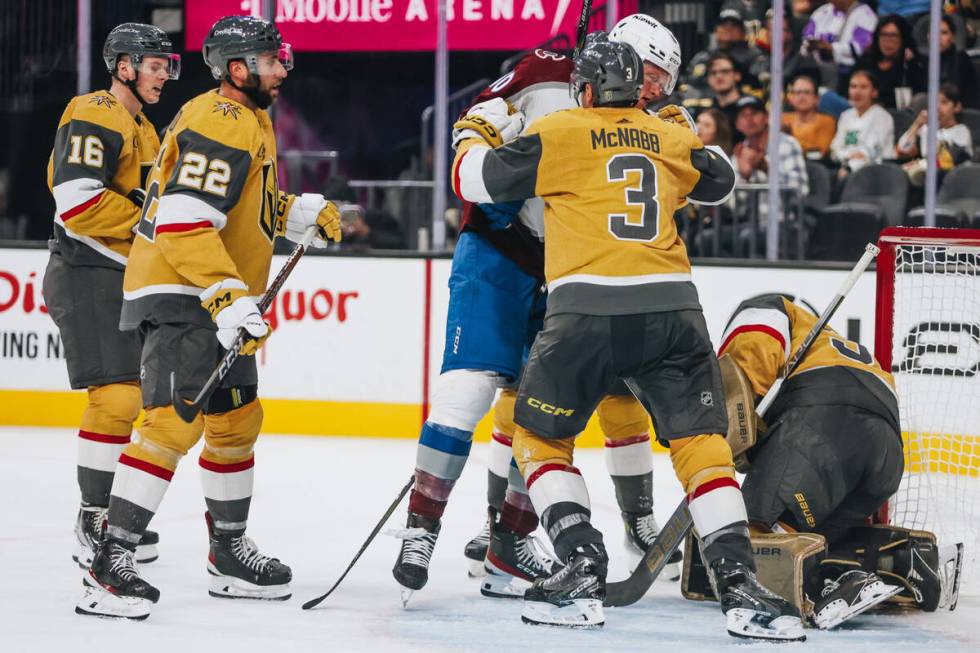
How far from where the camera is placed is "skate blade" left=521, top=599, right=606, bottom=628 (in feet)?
9.50

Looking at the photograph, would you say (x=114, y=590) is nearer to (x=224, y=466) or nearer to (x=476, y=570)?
(x=224, y=466)

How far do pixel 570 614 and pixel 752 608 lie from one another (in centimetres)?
38

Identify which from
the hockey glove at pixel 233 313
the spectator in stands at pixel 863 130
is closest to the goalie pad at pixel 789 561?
the hockey glove at pixel 233 313

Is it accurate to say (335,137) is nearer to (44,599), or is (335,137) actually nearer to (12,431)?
(12,431)

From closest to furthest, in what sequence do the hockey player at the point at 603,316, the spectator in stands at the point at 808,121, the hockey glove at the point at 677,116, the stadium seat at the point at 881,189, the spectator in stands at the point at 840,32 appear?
the hockey player at the point at 603,316 < the hockey glove at the point at 677,116 < the stadium seat at the point at 881,189 < the spectator in stands at the point at 808,121 < the spectator in stands at the point at 840,32

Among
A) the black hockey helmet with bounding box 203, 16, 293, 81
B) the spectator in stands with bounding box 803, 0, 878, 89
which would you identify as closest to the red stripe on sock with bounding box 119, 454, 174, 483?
the black hockey helmet with bounding box 203, 16, 293, 81

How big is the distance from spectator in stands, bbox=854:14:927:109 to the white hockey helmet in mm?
4316

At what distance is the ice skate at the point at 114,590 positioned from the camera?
116 inches

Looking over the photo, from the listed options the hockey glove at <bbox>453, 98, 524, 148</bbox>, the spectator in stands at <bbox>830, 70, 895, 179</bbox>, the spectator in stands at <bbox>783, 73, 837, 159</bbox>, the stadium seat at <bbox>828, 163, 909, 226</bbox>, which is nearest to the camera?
the hockey glove at <bbox>453, 98, 524, 148</bbox>

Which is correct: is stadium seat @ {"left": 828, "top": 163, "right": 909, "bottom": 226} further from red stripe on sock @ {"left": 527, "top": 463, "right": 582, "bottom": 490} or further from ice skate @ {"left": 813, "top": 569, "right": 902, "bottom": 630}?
red stripe on sock @ {"left": 527, "top": 463, "right": 582, "bottom": 490}

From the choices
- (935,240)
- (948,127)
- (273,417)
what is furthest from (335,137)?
(935,240)

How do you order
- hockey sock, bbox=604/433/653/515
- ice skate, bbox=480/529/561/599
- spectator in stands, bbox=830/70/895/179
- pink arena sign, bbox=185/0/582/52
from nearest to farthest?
ice skate, bbox=480/529/561/599 < hockey sock, bbox=604/433/653/515 < spectator in stands, bbox=830/70/895/179 < pink arena sign, bbox=185/0/582/52

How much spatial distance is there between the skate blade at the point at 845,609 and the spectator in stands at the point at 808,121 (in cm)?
443

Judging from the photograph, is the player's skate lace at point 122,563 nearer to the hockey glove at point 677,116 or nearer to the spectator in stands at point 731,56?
the hockey glove at point 677,116
